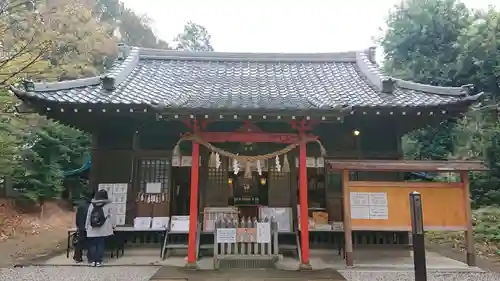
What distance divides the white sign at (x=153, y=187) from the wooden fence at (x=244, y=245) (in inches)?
97.4

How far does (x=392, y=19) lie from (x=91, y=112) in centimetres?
2202

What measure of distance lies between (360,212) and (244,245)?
2639 mm

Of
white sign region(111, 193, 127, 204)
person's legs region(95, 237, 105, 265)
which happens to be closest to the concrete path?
person's legs region(95, 237, 105, 265)

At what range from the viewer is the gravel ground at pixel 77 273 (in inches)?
263

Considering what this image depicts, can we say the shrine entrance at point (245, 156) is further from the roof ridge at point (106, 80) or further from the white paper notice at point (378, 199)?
the roof ridge at point (106, 80)

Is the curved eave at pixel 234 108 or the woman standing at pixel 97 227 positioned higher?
the curved eave at pixel 234 108

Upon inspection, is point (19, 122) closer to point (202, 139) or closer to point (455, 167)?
point (202, 139)

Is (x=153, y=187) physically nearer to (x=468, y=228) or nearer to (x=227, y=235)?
(x=227, y=235)

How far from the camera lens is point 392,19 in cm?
2414

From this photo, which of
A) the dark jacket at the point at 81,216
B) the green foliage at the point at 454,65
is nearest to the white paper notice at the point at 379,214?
the dark jacket at the point at 81,216

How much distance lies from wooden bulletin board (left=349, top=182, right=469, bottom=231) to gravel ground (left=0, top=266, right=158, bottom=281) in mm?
4604

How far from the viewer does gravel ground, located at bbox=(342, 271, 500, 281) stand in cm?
680

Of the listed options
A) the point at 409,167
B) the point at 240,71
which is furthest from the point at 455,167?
the point at 240,71

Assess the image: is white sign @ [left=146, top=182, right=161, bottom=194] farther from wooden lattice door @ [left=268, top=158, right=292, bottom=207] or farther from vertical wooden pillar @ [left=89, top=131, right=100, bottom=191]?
wooden lattice door @ [left=268, top=158, right=292, bottom=207]
